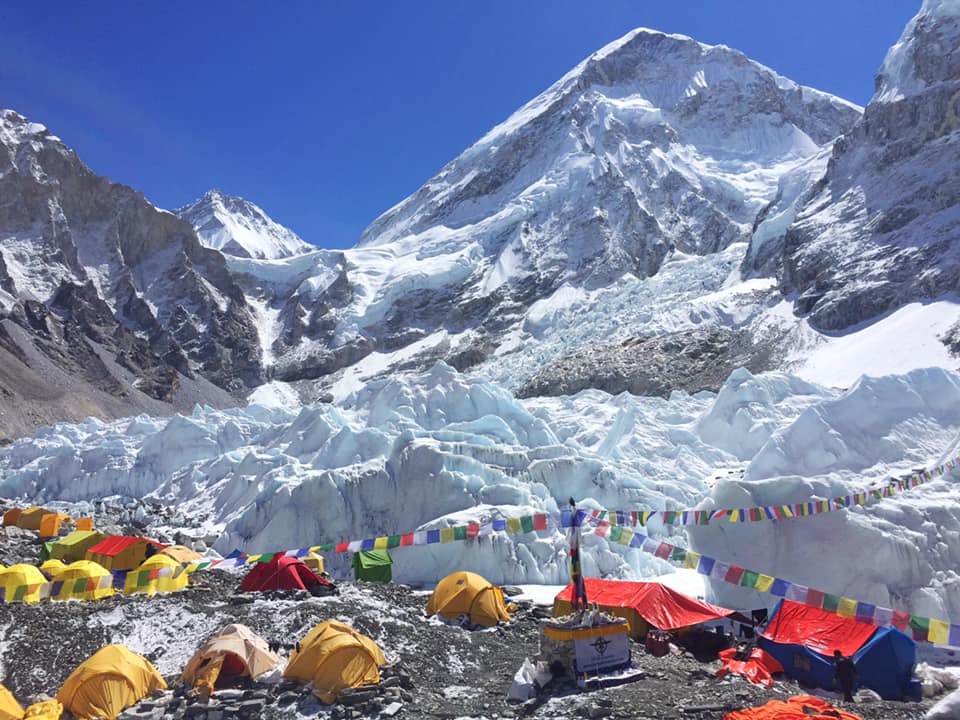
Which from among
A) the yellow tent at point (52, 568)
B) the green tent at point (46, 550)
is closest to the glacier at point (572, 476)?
the green tent at point (46, 550)

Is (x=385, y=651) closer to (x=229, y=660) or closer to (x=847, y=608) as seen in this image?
(x=229, y=660)

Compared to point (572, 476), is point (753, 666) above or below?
below

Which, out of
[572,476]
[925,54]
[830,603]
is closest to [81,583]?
[572,476]

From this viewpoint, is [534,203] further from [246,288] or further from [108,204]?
[108,204]

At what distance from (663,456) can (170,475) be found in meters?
27.3

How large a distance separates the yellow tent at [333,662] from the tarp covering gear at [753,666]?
5.40 meters

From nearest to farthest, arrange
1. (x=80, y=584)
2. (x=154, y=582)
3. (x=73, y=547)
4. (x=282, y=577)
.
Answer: (x=282, y=577), (x=154, y=582), (x=80, y=584), (x=73, y=547)

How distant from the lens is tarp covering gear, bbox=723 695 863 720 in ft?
28.8

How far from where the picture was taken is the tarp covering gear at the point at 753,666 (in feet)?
40.3

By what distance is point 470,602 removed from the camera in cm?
1711

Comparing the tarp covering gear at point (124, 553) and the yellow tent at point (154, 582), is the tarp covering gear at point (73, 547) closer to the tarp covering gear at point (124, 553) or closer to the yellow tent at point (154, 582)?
the tarp covering gear at point (124, 553)

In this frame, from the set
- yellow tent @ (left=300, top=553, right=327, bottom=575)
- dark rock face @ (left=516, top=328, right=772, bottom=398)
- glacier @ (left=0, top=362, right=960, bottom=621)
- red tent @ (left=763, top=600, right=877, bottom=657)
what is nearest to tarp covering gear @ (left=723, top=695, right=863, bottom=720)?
red tent @ (left=763, top=600, right=877, bottom=657)

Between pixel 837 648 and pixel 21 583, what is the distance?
17.4m

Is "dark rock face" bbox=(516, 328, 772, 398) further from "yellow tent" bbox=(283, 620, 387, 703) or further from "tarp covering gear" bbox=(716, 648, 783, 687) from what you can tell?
"yellow tent" bbox=(283, 620, 387, 703)
